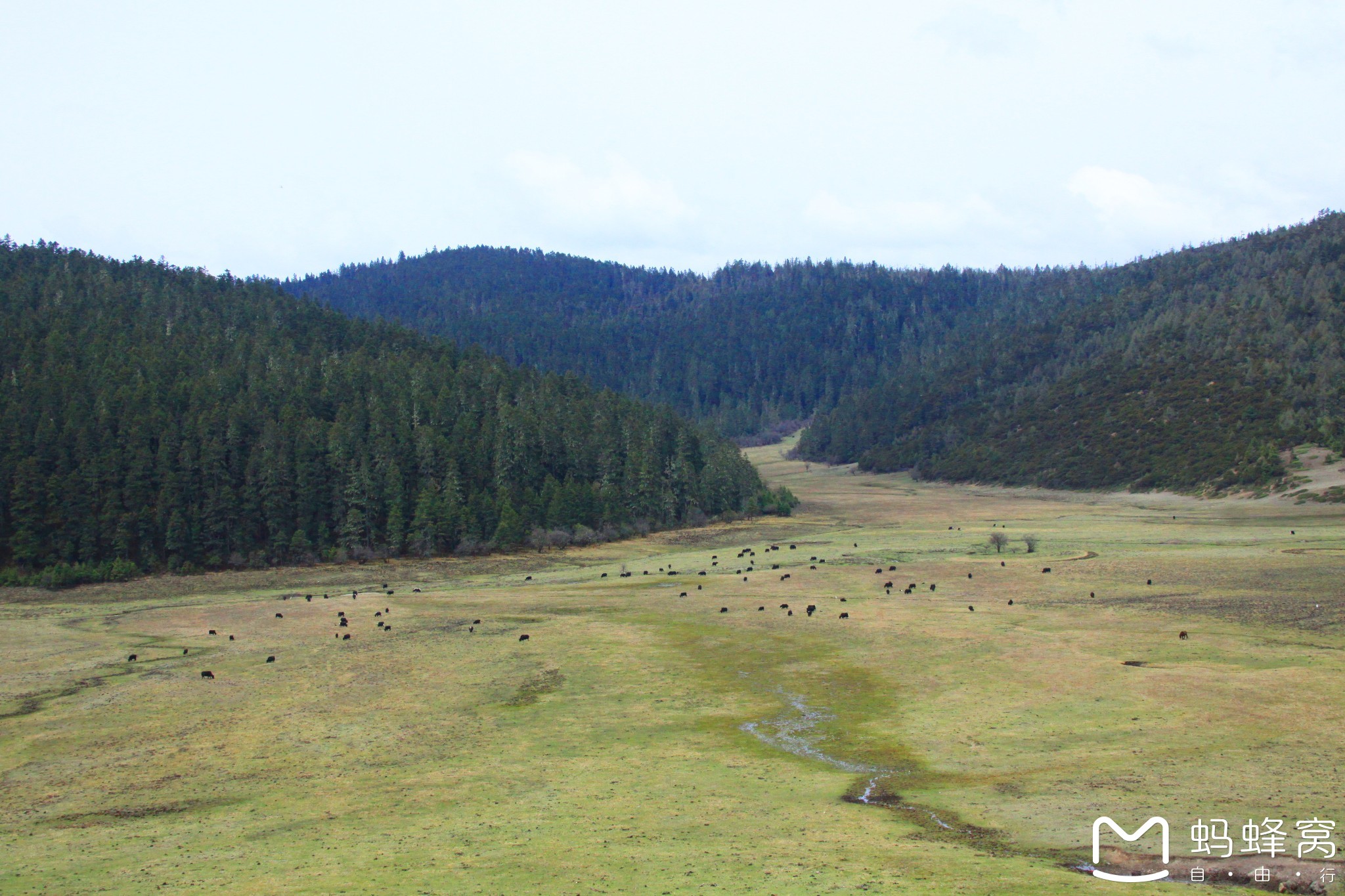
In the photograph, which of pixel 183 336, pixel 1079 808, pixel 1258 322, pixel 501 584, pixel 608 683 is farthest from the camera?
pixel 1258 322

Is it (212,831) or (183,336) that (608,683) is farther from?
(183,336)

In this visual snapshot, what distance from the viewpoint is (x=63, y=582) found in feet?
298

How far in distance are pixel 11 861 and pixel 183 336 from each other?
138929 millimetres

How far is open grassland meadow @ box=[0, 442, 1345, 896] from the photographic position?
2272cm

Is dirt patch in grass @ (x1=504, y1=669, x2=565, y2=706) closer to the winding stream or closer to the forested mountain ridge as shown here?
the winding stream

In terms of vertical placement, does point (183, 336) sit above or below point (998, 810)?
above

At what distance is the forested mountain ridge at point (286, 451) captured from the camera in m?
100

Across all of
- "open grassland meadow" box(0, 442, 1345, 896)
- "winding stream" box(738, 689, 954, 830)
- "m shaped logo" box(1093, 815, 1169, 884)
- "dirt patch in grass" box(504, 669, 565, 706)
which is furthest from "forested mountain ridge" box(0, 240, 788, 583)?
"m shaped logo" box(1093, 815, 1169, 884)

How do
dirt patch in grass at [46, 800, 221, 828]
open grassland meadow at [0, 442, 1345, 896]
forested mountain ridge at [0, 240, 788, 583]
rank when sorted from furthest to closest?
forested mountain ridge at [0, 240, 788, 583] → dirt patch in grass at [46, 800, 221, 828] → open grassland meadow at [0, 442, 1345, 896]

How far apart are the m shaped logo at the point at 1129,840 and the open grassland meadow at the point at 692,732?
28cm

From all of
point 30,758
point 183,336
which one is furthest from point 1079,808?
point 183,336

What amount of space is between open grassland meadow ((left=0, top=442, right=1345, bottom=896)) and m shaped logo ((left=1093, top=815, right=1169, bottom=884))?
0.28m

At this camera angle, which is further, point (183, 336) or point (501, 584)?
point (183, 336)

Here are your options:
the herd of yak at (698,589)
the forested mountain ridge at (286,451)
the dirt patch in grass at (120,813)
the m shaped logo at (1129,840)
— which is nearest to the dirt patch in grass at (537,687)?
the herd of yak at (698,589)
